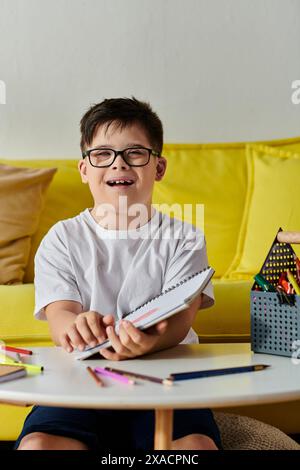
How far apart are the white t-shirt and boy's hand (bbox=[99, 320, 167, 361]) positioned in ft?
0.88

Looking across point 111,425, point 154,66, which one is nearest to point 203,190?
point 154,66

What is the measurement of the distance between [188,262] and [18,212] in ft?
2.93

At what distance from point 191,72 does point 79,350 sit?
1647 mm

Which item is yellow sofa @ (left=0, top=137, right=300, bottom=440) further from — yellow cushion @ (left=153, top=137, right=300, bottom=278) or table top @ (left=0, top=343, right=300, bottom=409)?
table top @ (left=0, top=343, right=300, bottom=409)

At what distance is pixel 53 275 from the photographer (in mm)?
1364

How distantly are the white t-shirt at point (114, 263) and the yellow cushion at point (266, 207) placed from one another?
707mm

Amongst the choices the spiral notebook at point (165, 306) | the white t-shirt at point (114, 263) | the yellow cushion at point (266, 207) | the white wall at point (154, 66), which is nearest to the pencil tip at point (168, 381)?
the spiral notebook at point (165, 306)

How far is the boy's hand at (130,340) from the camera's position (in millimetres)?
1032

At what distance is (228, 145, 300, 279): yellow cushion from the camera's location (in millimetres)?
2125

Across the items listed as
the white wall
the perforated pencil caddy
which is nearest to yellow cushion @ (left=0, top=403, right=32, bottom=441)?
the perforated pencil caddy

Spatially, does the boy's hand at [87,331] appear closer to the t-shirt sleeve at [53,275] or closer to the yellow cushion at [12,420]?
the t-shirt sleeve at [53,275]

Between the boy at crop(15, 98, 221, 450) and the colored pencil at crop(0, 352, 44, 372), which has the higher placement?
the boy at crop(15, 98, 221, 450)

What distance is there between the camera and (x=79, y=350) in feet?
3.69

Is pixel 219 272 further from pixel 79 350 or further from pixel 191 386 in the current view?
pixel 191 386
